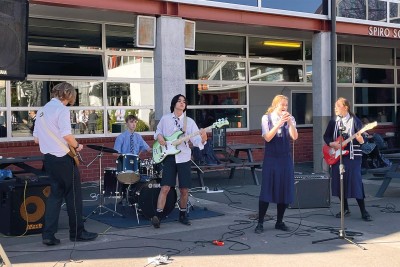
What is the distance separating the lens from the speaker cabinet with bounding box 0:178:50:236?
286 inches

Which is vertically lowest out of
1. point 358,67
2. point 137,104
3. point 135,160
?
point 135,160

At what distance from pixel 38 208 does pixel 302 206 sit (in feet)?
14.1

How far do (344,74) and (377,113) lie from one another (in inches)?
82.7

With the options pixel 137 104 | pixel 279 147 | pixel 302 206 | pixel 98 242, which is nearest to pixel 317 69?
pixel 137 104

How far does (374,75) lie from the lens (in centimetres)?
1883

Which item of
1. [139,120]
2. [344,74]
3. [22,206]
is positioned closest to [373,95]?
[344,74]

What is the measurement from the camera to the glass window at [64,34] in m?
12.3

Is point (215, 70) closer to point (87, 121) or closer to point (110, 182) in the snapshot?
point (87, 121)

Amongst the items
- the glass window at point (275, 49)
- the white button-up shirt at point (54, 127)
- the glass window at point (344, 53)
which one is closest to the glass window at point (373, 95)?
the glass window at point (344, 53)

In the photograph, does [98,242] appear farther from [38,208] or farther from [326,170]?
[326,170]

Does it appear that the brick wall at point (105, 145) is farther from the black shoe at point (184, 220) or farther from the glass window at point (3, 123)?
A: the black shoe at point (184, 220)

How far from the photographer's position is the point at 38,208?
7438mm

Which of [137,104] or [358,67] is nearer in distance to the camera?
[137,104]

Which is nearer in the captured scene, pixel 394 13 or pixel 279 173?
pixel 279 173
